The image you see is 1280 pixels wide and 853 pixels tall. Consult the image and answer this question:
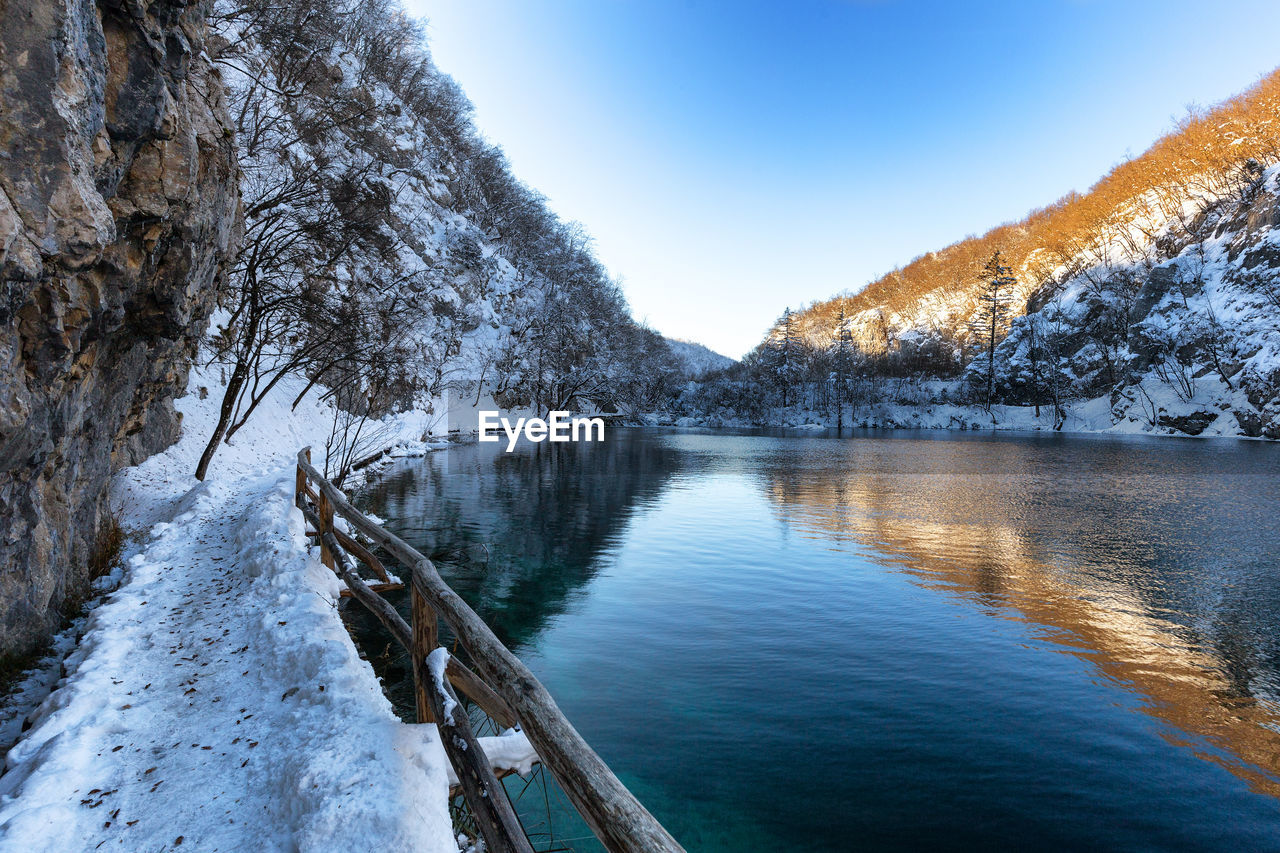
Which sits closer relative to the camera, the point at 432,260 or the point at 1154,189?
the point at 432,260

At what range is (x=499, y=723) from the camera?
3.11 meters

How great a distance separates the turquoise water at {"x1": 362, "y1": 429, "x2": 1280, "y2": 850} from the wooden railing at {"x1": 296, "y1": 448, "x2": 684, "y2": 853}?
183cm

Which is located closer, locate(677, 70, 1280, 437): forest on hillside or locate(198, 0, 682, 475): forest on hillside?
locate(198, 0, 682, 475): forest on hillside

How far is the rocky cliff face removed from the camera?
3.58 meters

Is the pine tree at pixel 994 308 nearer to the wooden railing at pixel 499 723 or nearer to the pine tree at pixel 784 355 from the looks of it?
the pine tree at pixel 784 355

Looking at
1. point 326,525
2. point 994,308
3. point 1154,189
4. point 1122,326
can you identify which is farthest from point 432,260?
point 1154,189

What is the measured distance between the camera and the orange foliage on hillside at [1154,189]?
7062 cm

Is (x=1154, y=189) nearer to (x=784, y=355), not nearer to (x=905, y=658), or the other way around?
(x=784, y=355)

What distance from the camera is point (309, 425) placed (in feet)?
73.8

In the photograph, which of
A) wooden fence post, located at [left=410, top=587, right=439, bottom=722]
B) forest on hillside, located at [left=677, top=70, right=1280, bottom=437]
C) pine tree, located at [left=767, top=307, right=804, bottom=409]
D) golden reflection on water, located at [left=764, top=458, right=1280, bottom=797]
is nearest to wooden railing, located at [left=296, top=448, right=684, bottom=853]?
wooden fence post, located at [left=410, top=587, right=439, bottom=722]

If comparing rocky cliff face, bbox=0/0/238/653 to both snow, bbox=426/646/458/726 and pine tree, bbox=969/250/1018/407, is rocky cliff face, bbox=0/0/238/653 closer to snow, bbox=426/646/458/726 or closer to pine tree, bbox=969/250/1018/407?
snow, bbox=426/646/458/726

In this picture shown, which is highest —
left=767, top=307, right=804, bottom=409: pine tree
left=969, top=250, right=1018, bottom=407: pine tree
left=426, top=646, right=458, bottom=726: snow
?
left=969, top=250, right=1018, bottom=407: pine tree

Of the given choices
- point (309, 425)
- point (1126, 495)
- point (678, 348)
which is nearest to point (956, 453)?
point (1126, 495)

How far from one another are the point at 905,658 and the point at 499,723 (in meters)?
6.45
